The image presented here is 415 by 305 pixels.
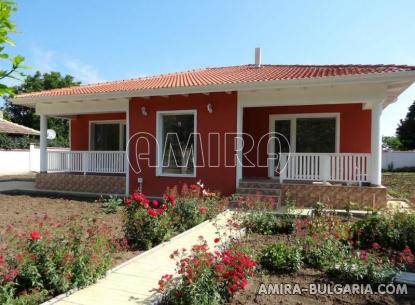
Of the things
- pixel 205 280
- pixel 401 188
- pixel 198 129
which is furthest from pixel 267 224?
pixel 401 188

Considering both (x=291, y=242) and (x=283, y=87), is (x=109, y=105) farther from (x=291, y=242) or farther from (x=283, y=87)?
(x=291, y=242)

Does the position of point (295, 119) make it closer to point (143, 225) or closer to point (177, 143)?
point (177, 143)

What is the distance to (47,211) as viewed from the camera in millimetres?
9750

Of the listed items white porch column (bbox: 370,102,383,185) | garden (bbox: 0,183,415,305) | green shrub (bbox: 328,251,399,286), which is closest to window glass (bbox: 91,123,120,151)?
garden (bbox: 0,183,415,305)

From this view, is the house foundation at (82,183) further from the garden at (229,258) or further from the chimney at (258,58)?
the chimney at (258,58)

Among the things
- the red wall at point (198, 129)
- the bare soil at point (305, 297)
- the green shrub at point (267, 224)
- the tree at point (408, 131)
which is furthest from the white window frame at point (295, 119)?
the tree at point (408, 131)

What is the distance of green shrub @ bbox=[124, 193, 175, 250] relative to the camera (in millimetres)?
6273

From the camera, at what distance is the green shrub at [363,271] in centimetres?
445

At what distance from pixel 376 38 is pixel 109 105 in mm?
→ 9001

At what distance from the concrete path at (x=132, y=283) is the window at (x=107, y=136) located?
10096 millimetres

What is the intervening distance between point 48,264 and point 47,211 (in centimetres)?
617

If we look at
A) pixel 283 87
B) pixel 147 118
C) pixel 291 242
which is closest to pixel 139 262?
pixel 291 242

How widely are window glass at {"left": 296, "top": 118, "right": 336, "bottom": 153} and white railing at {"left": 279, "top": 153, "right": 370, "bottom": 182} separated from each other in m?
1.81

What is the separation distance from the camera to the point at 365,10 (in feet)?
29.4
